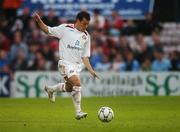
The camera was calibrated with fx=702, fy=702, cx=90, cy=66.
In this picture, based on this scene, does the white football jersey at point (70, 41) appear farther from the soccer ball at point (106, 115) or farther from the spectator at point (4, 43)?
the spectator at point (4, 43)

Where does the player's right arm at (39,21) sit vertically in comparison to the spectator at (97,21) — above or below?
Result: above

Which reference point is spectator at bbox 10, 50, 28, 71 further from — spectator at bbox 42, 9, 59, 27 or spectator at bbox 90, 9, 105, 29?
spectator at bbox 90, 9, 105, 29

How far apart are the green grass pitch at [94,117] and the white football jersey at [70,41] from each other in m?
1.30

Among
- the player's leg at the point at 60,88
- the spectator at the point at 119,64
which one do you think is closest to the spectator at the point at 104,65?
the spectator at the point at 119,64

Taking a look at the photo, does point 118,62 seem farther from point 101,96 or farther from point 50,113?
point 50,113

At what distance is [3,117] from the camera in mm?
14992

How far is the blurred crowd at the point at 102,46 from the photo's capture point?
24812 mm

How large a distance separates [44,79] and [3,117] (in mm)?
9346

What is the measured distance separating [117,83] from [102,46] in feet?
7.16

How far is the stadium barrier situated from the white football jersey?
31.0ft

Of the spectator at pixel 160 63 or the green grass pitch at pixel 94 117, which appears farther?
the spectator at pixel 160 63

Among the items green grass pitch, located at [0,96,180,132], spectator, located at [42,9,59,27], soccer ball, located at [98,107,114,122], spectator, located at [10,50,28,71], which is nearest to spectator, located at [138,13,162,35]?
spectator, located at [42,9,59,27]

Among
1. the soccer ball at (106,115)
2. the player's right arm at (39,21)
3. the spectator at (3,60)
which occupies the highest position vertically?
the player's right arm at (39,21)

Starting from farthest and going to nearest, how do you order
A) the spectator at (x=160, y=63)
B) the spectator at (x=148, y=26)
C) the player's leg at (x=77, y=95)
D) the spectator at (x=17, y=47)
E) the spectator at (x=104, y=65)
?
the spectator at (x=148, y=26), the spectator at (x=17, y=47), the spectator at (x=104, y=65), the spectator at (x=160, y=63), the player's leg at (x=77, y=95)
